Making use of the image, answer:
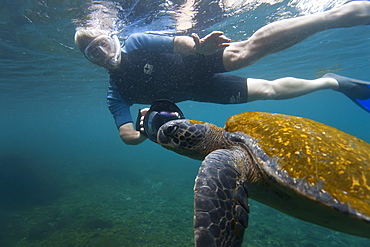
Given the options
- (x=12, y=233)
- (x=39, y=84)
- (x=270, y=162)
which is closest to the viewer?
(x=270, y=162)

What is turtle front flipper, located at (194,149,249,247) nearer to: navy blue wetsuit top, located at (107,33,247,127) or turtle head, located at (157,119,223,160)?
turtle head, located at (157,119,223,160)

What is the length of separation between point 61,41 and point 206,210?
10621 millimetres

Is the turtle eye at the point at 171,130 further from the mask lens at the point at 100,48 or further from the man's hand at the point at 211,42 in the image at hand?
the mask lens at the point at 100,48

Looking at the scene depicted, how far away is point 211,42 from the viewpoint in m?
3.04

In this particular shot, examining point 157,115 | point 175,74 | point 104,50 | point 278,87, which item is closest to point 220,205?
point 157,115

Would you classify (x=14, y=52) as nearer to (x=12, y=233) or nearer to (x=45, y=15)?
(x=45, y=15)

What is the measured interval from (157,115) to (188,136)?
0.68 m

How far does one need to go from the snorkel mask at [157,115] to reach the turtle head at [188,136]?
1.33 feet

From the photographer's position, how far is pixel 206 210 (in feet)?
4.69

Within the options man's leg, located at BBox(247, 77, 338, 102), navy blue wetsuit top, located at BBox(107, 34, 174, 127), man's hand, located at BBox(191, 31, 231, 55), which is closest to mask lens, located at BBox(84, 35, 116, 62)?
navy blue wetsuit top, located at BBox(107, 34, 174, 127)

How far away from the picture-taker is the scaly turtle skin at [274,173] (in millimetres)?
1433

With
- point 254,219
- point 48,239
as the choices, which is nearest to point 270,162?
point 254,219

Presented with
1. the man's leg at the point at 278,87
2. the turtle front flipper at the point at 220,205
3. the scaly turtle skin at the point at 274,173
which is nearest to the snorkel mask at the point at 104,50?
the scaly turtle skin at the point at 274,173

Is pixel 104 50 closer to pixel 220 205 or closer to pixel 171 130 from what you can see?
pixel 171 130
